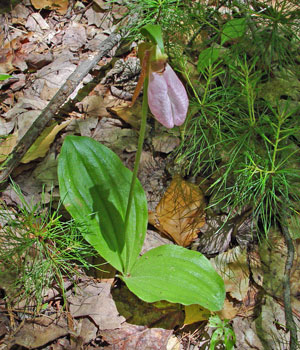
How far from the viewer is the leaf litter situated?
1.46 m

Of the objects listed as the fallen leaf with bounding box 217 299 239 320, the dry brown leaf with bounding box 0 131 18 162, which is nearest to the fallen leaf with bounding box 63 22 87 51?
the dry brown leaf with bounding box 0 131 18 162

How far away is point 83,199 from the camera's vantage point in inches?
62.9

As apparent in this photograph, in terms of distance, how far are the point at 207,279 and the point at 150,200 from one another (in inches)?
24.1

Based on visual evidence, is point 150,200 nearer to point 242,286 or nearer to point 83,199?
Answer: point 83,199

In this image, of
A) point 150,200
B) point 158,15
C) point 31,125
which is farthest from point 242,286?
point 158,15

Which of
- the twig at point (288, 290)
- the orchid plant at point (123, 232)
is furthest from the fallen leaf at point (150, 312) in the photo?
the twig at point (288, 290)

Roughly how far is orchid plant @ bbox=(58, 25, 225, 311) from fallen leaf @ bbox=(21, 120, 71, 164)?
451mm

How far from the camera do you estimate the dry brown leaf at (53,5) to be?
2879mm

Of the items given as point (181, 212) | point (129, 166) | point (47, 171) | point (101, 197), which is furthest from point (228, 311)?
point (47, 171)

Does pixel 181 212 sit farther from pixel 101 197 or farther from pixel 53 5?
pixel 53 5

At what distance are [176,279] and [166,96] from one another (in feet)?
2.71

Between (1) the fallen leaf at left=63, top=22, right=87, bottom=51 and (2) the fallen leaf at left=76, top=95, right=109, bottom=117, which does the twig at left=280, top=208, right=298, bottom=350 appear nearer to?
(2) the fallen leaf at left=76, top=95, right=109, bottom=117

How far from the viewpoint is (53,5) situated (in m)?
2.92

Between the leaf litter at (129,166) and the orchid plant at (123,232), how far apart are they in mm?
152
